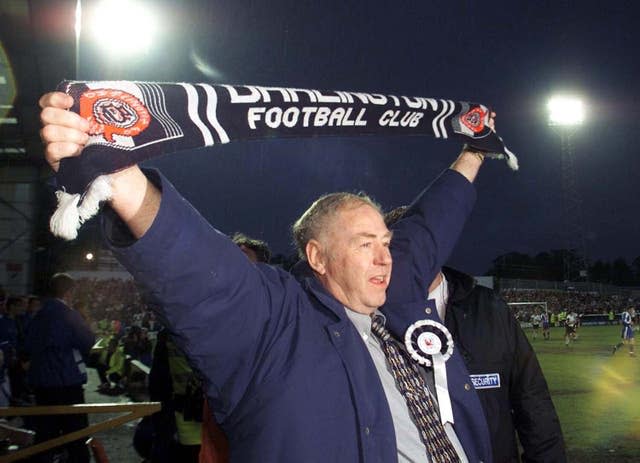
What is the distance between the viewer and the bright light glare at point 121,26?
830cm

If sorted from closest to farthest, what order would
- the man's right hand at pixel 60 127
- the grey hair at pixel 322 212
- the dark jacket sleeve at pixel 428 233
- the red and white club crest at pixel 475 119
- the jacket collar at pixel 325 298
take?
the man's right hand at pixel 60 127
the jacket collar at pixel 325 298
the grey hair at pixel 322 212
the dark jacket sleeve at pixel 428 233
the red and white club crest at pixel 475 119

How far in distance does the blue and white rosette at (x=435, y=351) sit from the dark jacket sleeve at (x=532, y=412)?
1.02 meters

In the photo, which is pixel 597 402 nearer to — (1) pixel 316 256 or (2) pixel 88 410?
(2) pixel 88 410

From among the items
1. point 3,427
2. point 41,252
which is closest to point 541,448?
point 3,427

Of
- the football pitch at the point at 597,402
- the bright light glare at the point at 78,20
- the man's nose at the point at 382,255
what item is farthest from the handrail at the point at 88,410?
the bright light glare at the point at 78,20

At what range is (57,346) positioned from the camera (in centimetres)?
555

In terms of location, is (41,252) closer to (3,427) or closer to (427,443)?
(3,427)

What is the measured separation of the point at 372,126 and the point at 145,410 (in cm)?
273

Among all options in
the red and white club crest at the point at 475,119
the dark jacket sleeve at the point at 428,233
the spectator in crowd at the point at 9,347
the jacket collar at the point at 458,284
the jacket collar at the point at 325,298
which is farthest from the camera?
the spectator in crowd at the point at 9,347

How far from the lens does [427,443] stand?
1966mm

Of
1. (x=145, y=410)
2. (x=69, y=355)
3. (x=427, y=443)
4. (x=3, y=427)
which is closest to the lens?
(x=427, y=443)

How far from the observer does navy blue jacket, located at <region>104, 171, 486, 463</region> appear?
4.83 ft

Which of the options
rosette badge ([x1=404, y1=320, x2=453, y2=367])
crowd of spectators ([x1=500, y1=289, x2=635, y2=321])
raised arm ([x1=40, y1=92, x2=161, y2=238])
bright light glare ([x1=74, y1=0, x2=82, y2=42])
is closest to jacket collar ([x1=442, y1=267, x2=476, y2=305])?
rosette badge ([x1=404, y1=320, x2=453, y2=367])

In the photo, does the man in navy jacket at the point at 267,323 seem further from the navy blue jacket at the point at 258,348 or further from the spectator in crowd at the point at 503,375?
the spectator in crowd at the point at 503,375
